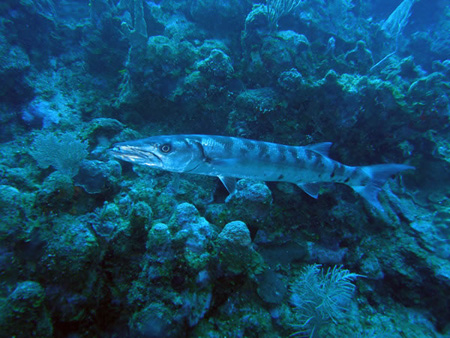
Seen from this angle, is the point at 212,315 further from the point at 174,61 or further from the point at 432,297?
the point at 174,61

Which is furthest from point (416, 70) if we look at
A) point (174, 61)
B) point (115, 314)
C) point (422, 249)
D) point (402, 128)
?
point (115, 314)

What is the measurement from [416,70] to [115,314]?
40.4 ft

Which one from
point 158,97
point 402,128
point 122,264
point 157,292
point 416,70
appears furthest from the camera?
point 416,70

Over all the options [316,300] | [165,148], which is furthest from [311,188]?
[165,148]

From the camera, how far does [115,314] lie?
8.40 feet

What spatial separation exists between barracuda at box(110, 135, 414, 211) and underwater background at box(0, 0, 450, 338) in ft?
1.52

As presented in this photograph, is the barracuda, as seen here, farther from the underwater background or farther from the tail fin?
the underwater background

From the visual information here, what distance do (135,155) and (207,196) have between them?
227cm

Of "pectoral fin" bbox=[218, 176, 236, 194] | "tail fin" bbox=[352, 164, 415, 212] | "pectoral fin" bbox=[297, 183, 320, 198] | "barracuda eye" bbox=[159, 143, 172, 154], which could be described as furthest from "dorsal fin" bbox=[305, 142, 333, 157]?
"barracuda eye" bbox=[159, 143, 172, 154]

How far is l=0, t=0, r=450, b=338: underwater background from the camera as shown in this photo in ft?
8.13

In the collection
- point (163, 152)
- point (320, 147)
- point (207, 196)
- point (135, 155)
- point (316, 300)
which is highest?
point (320, 147)

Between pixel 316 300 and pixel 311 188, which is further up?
pixel 311 188

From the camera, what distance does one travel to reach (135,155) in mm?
2898

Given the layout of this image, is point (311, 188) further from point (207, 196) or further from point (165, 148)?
point (165, 148)
